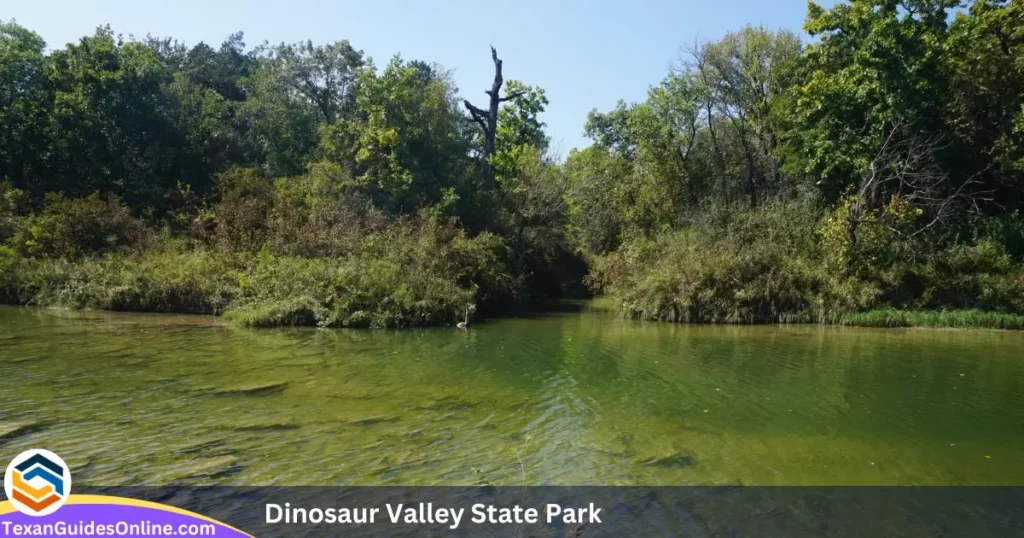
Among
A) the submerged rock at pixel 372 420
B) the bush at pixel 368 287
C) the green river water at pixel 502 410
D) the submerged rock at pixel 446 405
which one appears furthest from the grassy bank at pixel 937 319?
the submerged rock at pixel 372 420

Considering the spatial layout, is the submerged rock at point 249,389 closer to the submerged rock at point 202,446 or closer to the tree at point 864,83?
the submerged rock at point 202,446

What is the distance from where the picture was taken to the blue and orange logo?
6.08 m

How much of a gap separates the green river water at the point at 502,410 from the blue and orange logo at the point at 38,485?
822 millimetres

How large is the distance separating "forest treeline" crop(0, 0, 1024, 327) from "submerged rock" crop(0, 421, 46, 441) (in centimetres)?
1219

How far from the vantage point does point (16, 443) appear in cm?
848

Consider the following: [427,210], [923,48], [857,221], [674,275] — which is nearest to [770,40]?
[923,48]

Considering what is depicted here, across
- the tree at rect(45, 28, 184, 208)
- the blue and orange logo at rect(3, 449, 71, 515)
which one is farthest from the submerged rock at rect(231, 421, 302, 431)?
the tree at rect(45, 28, 184, 208)

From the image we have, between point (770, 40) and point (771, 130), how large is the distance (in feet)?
15.7

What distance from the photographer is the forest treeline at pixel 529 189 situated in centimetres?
2486

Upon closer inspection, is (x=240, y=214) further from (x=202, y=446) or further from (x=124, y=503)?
(x=124, y=503)

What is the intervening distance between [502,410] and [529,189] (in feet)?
80.2

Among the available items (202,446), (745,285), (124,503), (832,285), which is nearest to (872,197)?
(832,285)

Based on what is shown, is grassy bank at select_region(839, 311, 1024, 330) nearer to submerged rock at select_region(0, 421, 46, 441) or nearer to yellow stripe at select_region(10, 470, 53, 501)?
Answer: submerged rock at select_region(0, 421, 46, 441)

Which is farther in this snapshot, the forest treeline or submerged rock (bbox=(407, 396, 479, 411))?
the forest treeline
